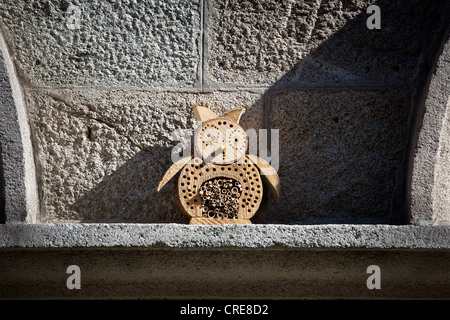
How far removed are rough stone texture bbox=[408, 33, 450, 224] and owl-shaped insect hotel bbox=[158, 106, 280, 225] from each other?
0.51 metres

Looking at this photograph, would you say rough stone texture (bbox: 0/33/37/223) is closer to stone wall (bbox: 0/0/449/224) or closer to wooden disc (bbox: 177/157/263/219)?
stone wall (bbox: 0/0/449/224)

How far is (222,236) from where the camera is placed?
1434 millimetres

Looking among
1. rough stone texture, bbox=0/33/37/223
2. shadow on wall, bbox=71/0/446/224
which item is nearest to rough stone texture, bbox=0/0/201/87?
rough stone texture, bbox=0/33/37/223

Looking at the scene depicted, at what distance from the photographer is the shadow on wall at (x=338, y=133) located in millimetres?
1658

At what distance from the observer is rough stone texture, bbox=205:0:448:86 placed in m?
1.69

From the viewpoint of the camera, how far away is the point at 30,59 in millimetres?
1689

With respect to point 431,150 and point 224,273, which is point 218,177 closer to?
point 224,273

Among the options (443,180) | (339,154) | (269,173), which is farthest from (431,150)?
(269,173)

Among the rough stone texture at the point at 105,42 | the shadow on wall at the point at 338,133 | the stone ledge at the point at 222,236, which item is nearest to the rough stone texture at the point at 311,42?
the shadow on wall at the point at 338,133

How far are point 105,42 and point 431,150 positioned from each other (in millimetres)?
1165

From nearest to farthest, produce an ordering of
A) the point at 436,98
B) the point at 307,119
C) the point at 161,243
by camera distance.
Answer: the point at 161,243 → the point at 436,98 → the point at 307,119

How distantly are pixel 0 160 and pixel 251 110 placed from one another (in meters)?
0.85
